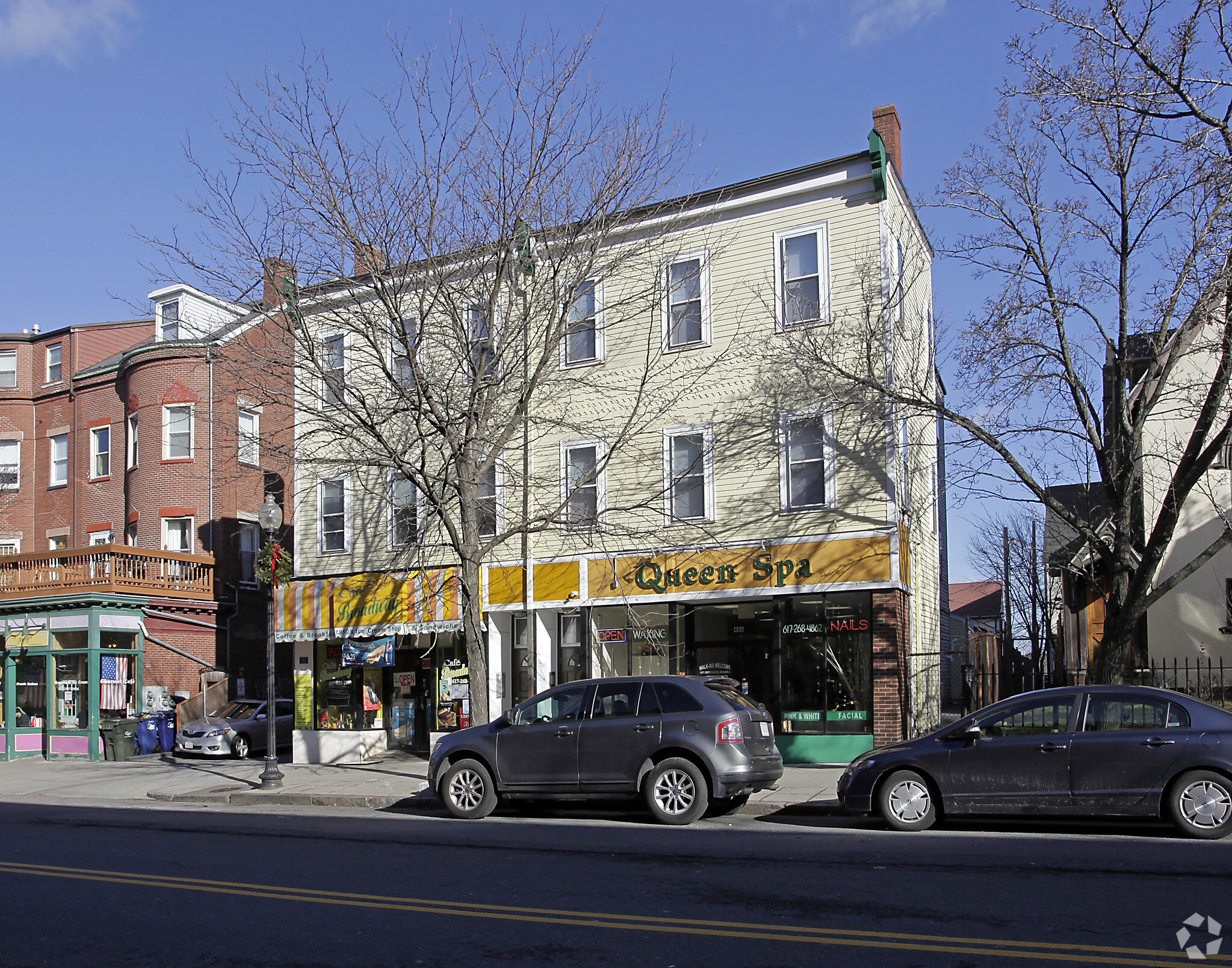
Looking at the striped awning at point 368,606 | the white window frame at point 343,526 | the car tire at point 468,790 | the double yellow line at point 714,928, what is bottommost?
the car tire at point 468,790

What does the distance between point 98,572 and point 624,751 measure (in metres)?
18.8

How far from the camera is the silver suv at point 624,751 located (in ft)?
40.3

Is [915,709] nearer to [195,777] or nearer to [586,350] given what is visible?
[586,350]

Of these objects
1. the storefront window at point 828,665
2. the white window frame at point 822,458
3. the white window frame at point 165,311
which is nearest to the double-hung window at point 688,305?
the white window frame at point 822,458

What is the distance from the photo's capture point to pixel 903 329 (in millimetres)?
19062

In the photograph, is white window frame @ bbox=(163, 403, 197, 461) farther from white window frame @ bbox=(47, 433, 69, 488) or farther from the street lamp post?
the street lamp post

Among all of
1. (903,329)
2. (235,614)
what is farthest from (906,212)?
(235,614)

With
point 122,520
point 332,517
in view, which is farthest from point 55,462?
point 332,517

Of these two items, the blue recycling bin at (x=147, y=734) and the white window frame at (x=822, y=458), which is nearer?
the white window frame at (x=822, y=458)

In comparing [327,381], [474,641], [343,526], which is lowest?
[474,641]

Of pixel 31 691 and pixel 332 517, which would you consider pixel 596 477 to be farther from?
pixel 31 691

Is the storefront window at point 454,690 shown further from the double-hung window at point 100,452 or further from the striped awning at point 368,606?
the double-hung window at point 100,452

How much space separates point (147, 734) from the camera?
26.0 meters

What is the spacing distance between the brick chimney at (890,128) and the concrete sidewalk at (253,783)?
11.4 metres
